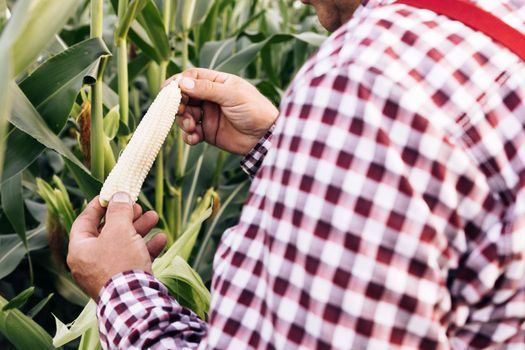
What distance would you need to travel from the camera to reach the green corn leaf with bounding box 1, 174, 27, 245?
144 cm

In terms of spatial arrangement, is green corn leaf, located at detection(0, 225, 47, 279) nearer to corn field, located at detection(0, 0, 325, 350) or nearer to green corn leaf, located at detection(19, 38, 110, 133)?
corn field, located at detection(0, 0, 325, 350)

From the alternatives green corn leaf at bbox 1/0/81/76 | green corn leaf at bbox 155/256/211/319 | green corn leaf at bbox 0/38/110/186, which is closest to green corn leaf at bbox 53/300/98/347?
green corn leaf at bbox 155/256/211/319

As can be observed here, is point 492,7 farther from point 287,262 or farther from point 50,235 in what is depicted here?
point 50,235

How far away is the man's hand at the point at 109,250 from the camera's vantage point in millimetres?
874

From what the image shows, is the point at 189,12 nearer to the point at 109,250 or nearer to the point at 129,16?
the point at 129,16

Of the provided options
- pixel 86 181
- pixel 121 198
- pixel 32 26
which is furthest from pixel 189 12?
pixel 32 26

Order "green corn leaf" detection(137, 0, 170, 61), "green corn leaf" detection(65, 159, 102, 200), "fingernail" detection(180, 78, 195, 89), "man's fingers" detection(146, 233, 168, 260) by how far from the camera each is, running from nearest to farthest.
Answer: "man's fingers" detection(146, 233, 168, 260) → "fingernail" detection(180, 78, 195, 89) → "green corn leaf" detection(65, 159, 102, 200) → "green corn leaf" detection(137, 0, 170, 61)

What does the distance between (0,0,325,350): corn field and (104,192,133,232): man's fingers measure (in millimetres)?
153

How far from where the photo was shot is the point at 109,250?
0.88m

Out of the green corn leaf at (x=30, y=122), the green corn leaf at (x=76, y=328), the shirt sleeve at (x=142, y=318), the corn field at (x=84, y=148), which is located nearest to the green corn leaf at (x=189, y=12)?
the corn field at (x=84, y=148)

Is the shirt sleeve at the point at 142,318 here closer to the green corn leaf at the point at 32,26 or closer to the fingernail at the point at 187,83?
the green corn leaf at the point at 32,26

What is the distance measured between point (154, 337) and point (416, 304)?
27 cm

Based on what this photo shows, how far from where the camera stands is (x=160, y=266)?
1.34 m

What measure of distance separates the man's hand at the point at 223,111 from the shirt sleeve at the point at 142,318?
1.18ft
